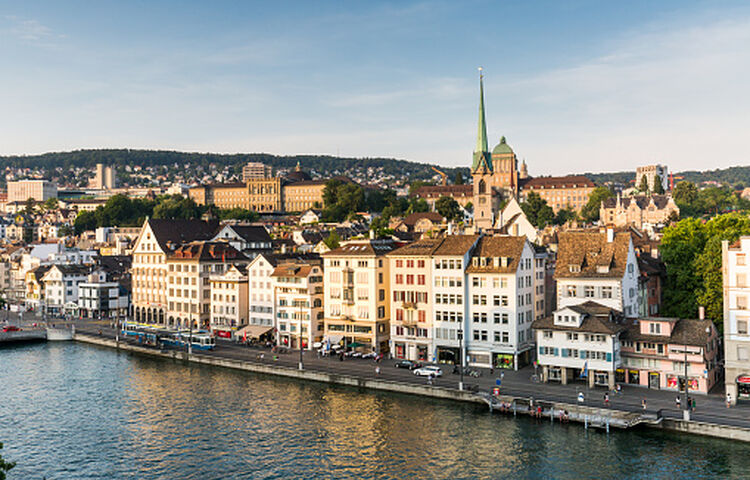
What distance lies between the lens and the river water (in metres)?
47.3

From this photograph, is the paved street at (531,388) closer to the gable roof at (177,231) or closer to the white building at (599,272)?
the white building at (599,272)

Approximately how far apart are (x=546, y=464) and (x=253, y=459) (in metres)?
20.8

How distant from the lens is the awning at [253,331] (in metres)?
90.6


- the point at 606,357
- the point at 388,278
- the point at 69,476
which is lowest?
the point at 69,476

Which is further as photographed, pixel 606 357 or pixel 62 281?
pixel 62 281

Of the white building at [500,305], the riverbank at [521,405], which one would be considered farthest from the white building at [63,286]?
the white building at [500,305]

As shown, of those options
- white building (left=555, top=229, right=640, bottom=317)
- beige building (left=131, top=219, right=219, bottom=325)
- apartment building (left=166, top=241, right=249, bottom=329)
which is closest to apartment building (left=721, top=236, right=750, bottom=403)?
white building (left=555, top=229, right=640, bottom=317)

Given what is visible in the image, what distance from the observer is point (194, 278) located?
105 metres

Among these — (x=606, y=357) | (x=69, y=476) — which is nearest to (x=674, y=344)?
(x=606, y=357)

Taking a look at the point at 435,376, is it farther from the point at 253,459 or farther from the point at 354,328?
the point at 253,459

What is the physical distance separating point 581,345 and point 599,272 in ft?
31.4

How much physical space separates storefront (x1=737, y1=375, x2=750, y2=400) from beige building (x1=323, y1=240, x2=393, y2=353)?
37054 millimetres

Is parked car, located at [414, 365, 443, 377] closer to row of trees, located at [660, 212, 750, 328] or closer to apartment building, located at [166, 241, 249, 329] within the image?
row of trees, located at [660, 212, 750, 328]

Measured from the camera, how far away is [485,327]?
72938 millimetres
